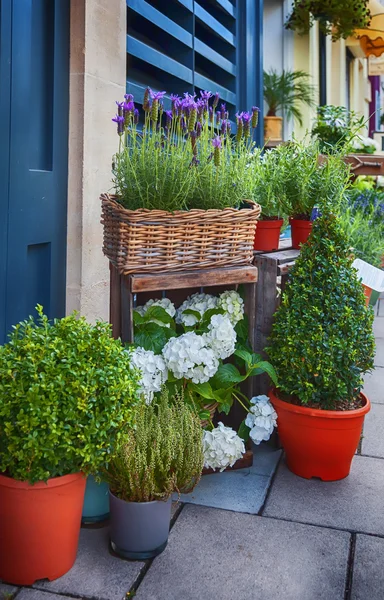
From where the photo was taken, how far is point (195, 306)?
2.80m

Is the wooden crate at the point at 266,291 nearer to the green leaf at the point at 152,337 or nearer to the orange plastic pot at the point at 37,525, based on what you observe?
the green leaf at the point at 152,337

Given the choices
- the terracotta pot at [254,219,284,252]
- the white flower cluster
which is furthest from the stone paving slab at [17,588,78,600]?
the terracotta pot at [254,219,284,252]

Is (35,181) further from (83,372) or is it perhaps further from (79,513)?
(79,513)

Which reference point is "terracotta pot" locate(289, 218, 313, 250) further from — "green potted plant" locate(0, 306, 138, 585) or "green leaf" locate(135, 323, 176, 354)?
"green potted plant" locate(0, 306, 138, 585)

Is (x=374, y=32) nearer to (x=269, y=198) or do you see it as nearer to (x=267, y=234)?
(x=269, y=198)

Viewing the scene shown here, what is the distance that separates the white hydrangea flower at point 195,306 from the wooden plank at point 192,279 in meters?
0.14

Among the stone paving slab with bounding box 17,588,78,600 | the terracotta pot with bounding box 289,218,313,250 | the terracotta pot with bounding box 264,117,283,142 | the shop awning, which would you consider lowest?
the stone paving slab with bounding box 17,588,78,600

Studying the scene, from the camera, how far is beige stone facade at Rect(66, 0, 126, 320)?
10.7ft

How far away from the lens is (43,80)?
10.2 feet

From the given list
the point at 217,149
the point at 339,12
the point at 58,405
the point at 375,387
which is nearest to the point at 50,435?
the point at 58,405

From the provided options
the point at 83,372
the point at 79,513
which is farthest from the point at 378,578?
the point at 83,372

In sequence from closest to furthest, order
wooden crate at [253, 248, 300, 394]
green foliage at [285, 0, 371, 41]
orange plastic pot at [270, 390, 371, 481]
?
orange plastic pot at [270, 390, 371, 481] < wooden crate at [253, 248, 300, 394] < green foliage at [285, 0, 371, 41]

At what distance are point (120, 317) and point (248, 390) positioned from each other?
0.68 m

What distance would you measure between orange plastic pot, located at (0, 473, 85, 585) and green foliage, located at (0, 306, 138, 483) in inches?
1.7
